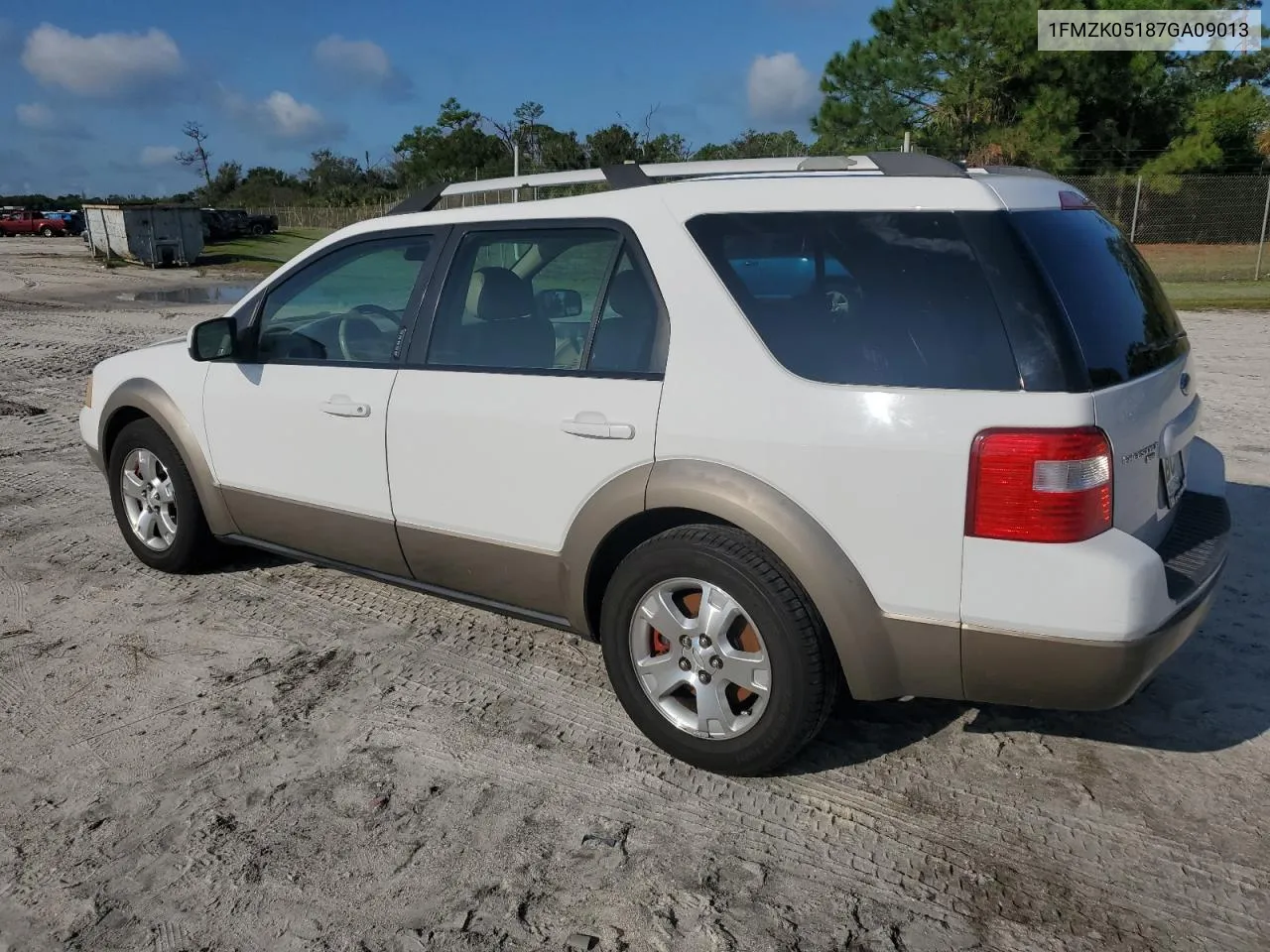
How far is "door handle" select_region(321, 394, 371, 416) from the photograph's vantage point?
4043 mm

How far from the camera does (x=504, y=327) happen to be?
12.7 feet

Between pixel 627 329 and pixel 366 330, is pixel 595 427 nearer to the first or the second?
pixel 627 329

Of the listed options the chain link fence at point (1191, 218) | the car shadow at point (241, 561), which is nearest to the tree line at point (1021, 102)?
the chain link fence at point (1191, 218)

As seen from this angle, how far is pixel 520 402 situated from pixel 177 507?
2.20 meters

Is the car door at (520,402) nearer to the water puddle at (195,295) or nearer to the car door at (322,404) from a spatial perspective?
the car door at (322,404)

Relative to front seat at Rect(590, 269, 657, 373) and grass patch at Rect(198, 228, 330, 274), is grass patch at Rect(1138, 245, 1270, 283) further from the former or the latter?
front seat at Rect(590, 269, 657, 373)

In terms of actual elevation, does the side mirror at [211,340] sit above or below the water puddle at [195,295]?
above

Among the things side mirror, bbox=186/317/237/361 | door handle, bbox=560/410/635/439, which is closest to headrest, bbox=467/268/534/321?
door handle, bbox=560/410/635/439

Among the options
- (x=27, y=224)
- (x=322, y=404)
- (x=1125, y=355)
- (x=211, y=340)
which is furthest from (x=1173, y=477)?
(x=27, y=224)

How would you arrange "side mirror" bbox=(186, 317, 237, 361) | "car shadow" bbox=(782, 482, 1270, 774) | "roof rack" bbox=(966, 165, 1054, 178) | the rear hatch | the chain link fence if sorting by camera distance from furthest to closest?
1. the chain link fence
2. "side mirror" bbox=(186, 317, 237, 361)
3. "car shadow" bbox=(782, 482, 1270, 774)
4. "roof rack" bbox=(966, 165, 1054, 178)
5. the rear hatch

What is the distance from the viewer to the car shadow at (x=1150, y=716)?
11.6 feet

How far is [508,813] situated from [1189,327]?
1405cm

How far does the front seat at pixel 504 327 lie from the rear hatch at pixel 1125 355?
1634 millimetres

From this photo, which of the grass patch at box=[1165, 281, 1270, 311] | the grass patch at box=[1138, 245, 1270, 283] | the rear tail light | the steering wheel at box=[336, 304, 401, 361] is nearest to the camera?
the rear tail light
